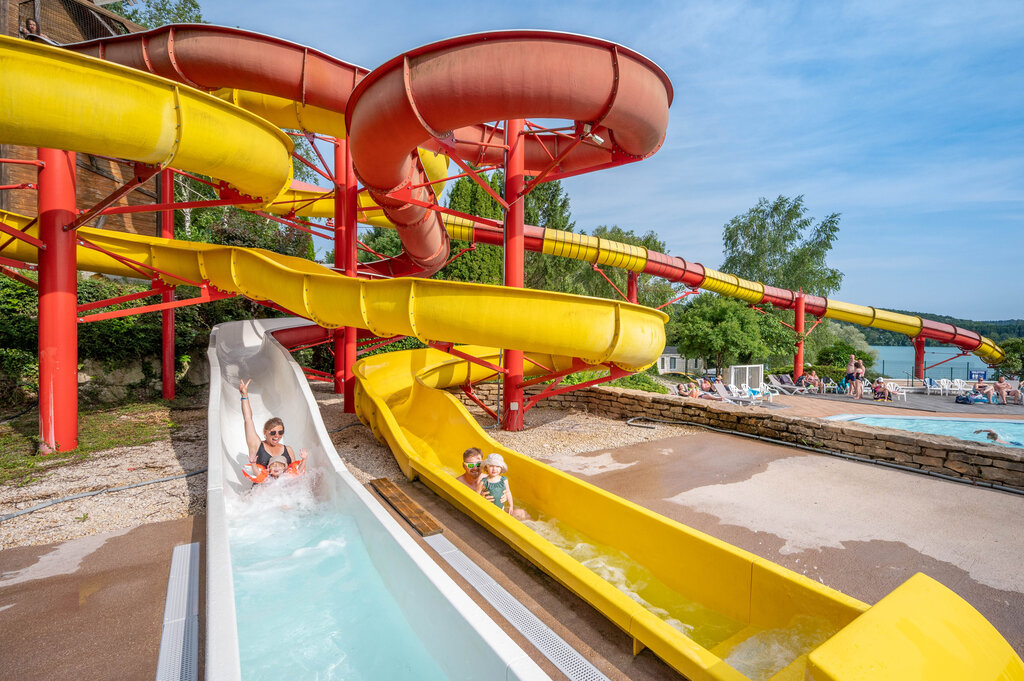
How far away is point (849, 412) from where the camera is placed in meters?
12.0

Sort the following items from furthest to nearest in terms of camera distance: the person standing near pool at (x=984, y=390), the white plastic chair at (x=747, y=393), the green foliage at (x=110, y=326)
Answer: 1. the person standing near pool at (x=984, y=390)
2. the white plastic chair at (x=747, y=393)
3. the green foliage at (x=110, y=326)

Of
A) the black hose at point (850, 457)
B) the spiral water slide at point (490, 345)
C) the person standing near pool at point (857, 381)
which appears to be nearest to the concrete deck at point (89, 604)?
the spiral water slide at point (490, 345)

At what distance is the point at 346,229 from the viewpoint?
8789mm

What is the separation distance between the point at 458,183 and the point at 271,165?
18.1 metres

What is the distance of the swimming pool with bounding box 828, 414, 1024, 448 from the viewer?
33.9 ft

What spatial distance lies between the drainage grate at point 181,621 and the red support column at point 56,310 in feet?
12.0

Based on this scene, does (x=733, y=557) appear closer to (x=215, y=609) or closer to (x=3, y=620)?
(x=215, y=609)

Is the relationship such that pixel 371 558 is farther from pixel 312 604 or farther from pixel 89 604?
pixel 89 604

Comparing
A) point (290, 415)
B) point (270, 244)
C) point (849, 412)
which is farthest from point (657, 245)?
point (290, 415)

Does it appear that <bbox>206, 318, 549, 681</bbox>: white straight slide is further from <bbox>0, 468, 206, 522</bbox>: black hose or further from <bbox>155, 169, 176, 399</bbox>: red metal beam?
<bbox>155, 169, 176, 399</bbox>: red metal beam

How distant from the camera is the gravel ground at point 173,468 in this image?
4.12 meters

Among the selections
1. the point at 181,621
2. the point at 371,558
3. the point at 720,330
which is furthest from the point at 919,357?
the point at 181,621

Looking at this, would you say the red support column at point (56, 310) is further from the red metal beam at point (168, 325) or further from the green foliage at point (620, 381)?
the green foliage at point (620, 381)

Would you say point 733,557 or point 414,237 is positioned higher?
point 414,237
